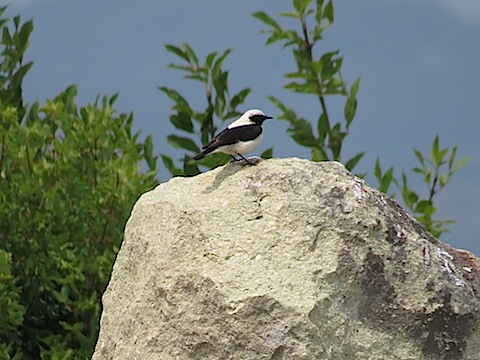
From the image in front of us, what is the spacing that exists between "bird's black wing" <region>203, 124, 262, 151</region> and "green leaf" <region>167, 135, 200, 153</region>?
2.06 metres

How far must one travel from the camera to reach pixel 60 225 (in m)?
7.11

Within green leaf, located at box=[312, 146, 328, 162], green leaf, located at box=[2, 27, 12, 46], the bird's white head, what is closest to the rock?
the bird's white head

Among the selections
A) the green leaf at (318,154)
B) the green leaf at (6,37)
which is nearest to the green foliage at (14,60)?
the green leaf at (6,37)

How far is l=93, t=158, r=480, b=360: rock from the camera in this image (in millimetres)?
4434

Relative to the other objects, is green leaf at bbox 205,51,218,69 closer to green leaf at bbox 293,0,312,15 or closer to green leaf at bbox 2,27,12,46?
green leaf at bbox 293,0,312,15

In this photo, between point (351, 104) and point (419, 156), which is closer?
point (351, 104)

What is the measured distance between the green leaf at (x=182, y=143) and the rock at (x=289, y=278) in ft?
7.12

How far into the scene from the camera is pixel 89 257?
7031 mm

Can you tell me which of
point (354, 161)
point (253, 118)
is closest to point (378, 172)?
point (354, 161)

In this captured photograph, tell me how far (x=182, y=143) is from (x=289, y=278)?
9.23 feet

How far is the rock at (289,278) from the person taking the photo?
14.5 feet

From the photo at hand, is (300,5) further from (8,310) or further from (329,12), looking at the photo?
(8,310)

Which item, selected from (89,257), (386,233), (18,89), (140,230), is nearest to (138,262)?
(140,230)

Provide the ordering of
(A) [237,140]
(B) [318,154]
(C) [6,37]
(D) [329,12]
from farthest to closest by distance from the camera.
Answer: (C) [6,37]
(D) [329,12]
(B) [318,154]
(A) [237,140]
